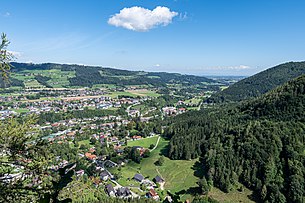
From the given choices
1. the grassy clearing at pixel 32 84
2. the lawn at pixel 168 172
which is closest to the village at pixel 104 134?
the lawn at pixel 168 172

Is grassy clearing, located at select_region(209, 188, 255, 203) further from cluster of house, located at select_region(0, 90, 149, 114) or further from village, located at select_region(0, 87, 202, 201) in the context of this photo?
cluster of house, located at select_region(0, 90, 149, 114)

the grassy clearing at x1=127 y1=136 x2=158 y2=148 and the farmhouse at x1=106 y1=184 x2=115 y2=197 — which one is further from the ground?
the farmhouse at x1=106 y1=184 x2=115 y2=197

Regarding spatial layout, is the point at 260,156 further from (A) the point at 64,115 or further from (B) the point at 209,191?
(A) the point at 64,115

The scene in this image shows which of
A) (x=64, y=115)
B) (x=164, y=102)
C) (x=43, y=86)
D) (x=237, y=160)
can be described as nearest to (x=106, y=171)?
(x=237, y=160)

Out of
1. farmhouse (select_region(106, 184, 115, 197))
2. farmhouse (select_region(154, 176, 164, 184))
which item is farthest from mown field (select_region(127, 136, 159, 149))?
farmhouse (select_region(106, 184, 115, 197))

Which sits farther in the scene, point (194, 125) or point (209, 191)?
point (194, 125)
